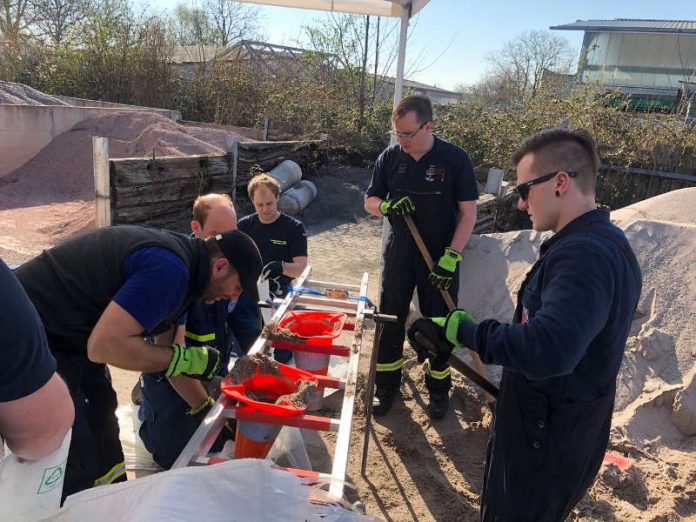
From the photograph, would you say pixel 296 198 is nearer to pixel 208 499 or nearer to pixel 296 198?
pixel 296 198

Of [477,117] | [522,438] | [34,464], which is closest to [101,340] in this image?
[34,464]

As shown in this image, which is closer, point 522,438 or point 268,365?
point 522,438

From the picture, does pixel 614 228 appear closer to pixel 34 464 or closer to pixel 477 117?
pixel 34 464

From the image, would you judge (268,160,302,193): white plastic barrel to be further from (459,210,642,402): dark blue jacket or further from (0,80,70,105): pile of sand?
(459,210,642,402): dark blue jacket

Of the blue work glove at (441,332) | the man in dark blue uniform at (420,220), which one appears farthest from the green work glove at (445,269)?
the blue work glove at (441,332)

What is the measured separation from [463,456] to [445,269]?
4.17 feet

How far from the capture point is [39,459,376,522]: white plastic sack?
1.20m

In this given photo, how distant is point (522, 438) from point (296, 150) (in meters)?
10.1

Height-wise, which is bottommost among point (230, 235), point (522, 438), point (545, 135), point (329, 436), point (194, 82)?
point (329, 436)

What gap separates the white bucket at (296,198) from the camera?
9.62 m

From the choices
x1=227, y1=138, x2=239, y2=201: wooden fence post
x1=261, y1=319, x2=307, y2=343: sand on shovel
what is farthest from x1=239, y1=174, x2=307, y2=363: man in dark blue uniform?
x1=227, y1=138, x2=239, y2=201: wooden fence post

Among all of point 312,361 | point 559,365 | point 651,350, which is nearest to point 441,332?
point 559,365

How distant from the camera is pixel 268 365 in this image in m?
2.15

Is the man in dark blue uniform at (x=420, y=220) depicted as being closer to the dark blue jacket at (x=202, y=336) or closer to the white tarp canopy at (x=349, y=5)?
the dark blue jacket at (x=202, y=336)
